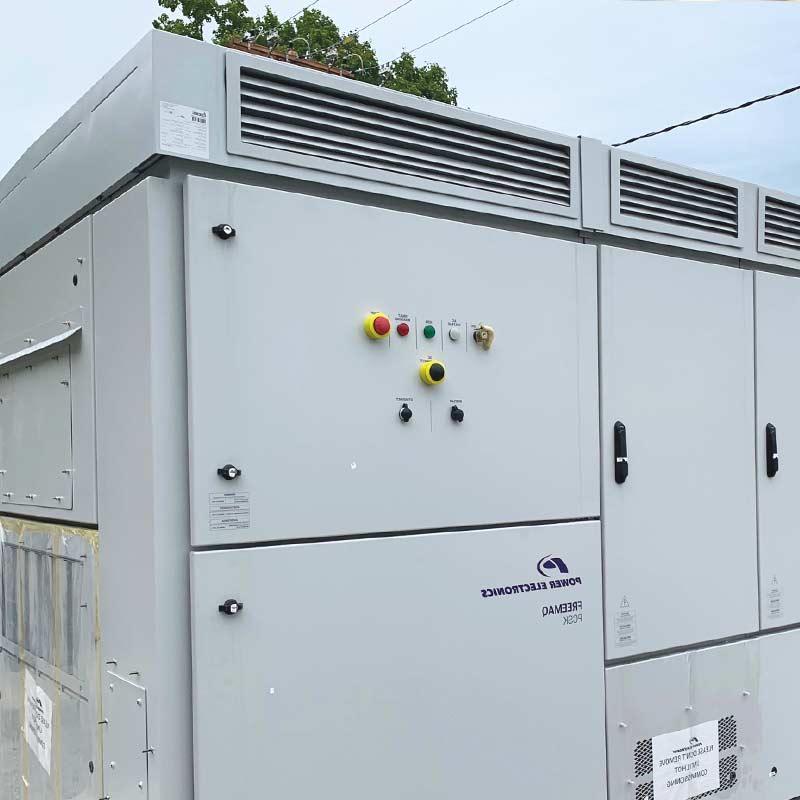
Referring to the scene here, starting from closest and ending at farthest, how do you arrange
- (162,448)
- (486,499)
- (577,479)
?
(162,448)
(486,499)
(577,479)

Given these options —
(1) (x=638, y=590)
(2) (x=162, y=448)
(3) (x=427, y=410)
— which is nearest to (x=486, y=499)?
(3) (x=427, y=410)

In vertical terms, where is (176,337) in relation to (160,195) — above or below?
below

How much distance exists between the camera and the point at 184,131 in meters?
1.70

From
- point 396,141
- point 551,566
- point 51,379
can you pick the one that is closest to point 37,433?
point 51,379

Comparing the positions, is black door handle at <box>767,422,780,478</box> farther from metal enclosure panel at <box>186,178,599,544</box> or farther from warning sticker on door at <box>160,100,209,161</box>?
warning sticker on door at <box>160,100,209,161</box>

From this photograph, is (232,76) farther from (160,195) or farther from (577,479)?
(577,479)

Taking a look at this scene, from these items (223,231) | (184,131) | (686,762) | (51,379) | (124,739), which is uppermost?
(184,131)

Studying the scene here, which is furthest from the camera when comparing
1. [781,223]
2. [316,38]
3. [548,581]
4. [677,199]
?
[316,38]

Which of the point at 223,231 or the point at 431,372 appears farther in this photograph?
the point at 431,372

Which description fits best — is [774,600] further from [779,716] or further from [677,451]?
[677,451]

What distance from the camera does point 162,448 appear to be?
1676 millimetres

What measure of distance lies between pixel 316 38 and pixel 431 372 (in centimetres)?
1019

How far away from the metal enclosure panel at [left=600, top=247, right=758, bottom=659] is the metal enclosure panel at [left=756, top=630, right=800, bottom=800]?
7.3 inches

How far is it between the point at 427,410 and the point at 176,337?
612 mm
